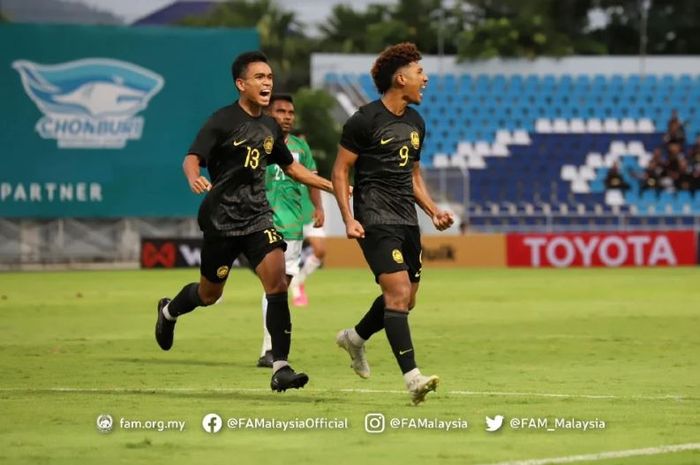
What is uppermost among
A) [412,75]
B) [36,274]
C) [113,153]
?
[412,75]

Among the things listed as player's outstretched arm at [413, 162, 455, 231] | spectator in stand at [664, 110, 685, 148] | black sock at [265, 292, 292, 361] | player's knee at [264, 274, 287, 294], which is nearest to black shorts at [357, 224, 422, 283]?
player's outstretched arm at [413, 162, 455, 231]

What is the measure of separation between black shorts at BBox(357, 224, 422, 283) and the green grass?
0.94m

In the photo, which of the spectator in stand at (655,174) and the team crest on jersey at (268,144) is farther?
the spectator in stand at (655,174)

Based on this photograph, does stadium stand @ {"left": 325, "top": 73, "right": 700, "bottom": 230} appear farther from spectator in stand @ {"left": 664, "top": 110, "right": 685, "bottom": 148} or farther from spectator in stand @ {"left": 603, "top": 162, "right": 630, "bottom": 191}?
spectator in stand @ {"left": 664, "top": 110, "right": 685, "bottom": 148}

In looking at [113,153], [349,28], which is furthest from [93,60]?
[349,28]

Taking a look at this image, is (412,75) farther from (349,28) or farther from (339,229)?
(349,28)

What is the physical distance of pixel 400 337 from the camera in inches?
418

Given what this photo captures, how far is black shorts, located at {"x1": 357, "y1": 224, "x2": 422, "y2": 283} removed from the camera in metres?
10.9

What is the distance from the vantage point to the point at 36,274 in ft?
115

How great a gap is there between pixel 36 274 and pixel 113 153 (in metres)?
4.42

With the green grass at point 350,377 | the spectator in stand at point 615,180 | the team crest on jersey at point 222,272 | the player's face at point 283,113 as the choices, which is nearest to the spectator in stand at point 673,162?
the spectator in stand at point 615,180

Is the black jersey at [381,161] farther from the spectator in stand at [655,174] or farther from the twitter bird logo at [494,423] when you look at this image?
the spectator in stand at [655,174]

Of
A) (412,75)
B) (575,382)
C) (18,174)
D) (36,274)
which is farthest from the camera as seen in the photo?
(18,174)

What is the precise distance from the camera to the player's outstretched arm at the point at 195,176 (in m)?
10.7
